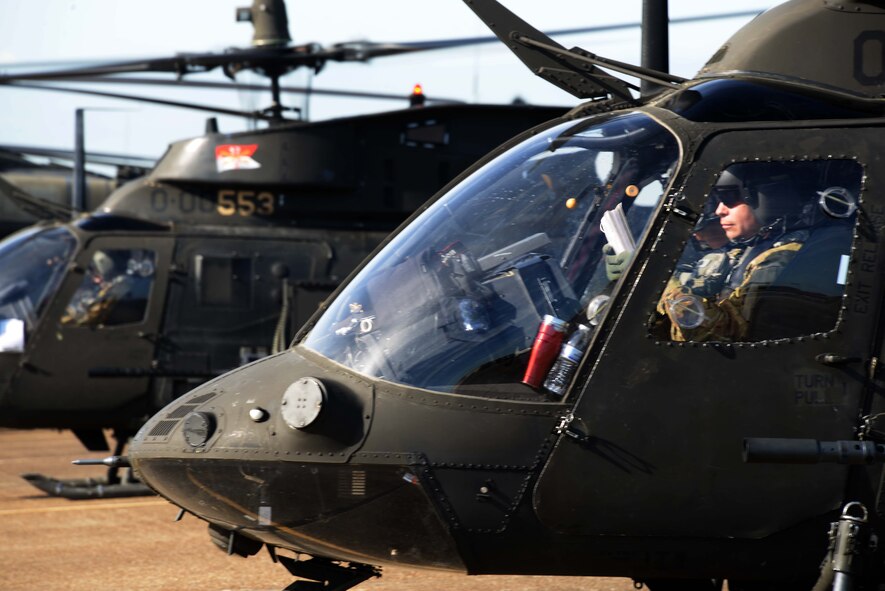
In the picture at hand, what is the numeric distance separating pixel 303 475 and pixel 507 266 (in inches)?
42.4

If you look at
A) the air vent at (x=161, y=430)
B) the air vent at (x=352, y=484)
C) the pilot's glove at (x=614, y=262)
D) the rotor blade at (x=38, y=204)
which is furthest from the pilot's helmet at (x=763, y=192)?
the rotor blade at (x=38, y=204)

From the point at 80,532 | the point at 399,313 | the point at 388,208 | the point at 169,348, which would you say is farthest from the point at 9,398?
the point at 399,313

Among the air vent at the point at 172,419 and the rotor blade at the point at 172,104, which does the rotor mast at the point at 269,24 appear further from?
the air vent at the point at 172,419

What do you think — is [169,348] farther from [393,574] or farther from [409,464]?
[409,464]

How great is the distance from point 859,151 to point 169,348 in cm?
813

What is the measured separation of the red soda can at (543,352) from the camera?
14.7 feet

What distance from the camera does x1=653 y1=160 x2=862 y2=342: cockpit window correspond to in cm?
450

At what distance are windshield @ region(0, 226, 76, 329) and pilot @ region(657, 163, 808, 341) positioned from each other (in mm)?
A: 8152

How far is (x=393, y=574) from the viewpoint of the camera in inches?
293

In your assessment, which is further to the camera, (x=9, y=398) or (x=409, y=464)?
(x=9, y=398)

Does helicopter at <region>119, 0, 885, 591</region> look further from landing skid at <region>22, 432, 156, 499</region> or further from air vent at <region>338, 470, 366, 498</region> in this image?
landing skid at <region>22, 432, 156, 499</region>

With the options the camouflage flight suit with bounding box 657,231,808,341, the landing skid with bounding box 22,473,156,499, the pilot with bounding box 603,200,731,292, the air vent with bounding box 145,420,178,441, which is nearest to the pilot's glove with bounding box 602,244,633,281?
the pilot with bounding box 603,200,731,292

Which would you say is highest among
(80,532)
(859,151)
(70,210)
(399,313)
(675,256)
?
(859,151)

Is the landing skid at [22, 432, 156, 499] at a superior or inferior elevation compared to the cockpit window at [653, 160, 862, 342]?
inferior
